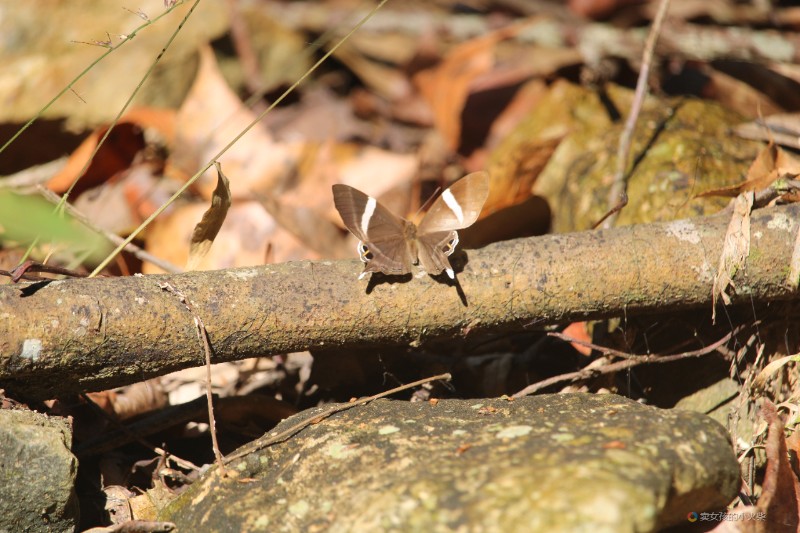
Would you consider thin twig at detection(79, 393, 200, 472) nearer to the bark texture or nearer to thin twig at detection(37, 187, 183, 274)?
the bark texture

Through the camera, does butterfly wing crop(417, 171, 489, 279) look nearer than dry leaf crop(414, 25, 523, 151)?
Yes

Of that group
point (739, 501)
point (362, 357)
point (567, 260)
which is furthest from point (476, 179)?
point (739, 501)

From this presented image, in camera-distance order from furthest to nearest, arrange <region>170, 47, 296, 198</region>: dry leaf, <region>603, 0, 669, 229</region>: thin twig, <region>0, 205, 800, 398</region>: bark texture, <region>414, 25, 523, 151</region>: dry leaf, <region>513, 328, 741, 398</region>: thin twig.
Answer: <region>414, 25, 523, 151</region>: dry leaf < <region>170, 47, 296, 198</region>: dry leaf < <region>603, 0, 669, 229</region>: thin twig < <region>513, 328, 741, 398</region>: thin twig < <region>0, 205, 800, 398</region>: bark texture

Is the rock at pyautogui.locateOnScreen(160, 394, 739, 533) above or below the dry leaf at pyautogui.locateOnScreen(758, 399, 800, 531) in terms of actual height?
above

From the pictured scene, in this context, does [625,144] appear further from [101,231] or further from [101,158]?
[101,158]

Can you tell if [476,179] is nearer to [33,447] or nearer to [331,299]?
[331,299]

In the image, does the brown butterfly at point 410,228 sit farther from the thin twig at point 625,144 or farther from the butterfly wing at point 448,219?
the thin twig at point 625,144

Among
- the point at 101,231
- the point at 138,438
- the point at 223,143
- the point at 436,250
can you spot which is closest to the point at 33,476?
the point at 138,438

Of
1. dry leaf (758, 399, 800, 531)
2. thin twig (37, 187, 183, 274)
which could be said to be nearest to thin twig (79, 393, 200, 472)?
thin twig (37, 187, 183, 274)
